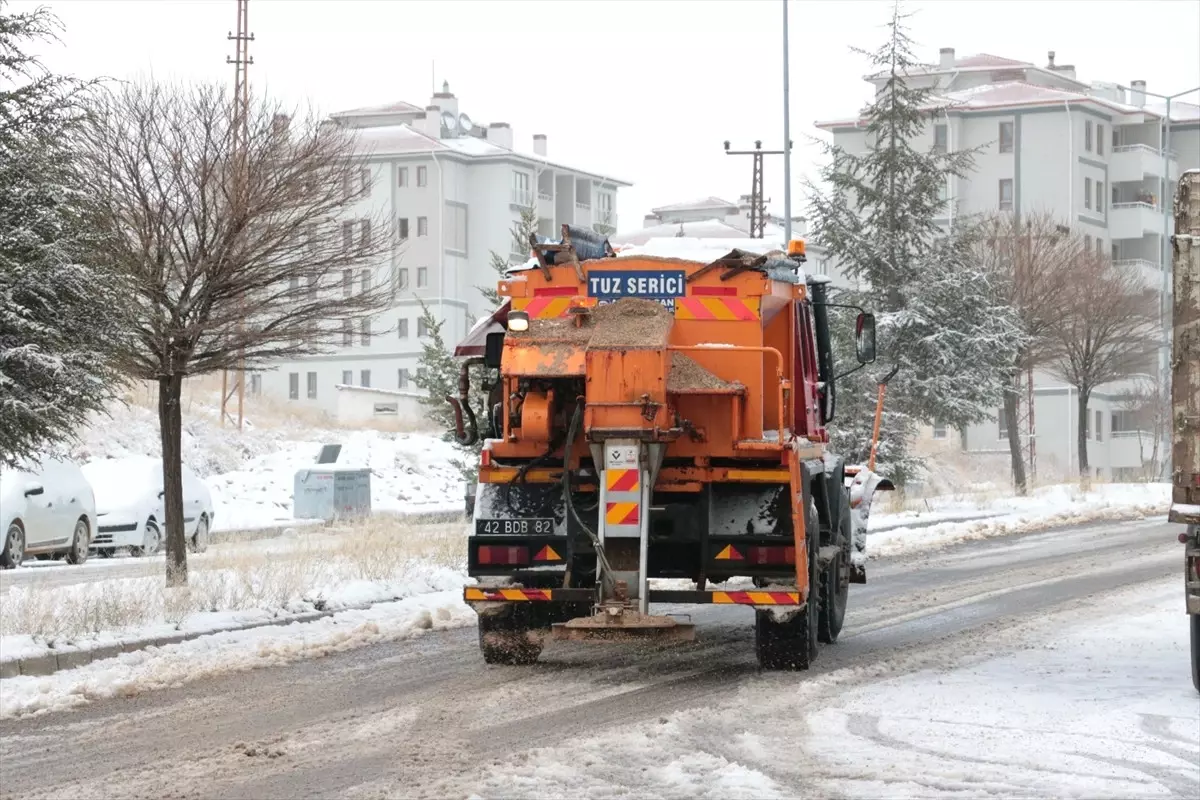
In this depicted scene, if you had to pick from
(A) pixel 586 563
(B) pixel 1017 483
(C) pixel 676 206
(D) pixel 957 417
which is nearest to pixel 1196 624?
(A) pixel 586 563

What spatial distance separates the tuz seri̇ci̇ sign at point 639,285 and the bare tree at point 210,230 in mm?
5539

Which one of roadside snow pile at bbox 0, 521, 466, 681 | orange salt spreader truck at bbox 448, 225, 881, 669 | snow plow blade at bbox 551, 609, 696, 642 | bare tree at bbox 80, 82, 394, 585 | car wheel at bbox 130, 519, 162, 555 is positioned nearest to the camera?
snow plow blade at bbox 551, 609, 696, 642

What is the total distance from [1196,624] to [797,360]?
3.32 meters

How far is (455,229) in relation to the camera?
303ft

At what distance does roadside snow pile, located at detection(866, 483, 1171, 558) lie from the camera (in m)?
27.0

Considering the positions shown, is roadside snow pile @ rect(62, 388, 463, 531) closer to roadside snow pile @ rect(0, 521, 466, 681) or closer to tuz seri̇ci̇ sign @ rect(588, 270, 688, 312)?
roadside snow pile @ rect(0, 521, 466, 681)

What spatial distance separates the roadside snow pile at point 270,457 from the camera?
44125mm

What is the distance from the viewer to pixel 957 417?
36031 millimetres

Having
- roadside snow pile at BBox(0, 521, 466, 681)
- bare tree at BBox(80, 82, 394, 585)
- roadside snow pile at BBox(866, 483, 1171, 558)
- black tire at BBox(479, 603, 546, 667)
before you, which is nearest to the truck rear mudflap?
black tire at BBox(479, 603, 546, 667)

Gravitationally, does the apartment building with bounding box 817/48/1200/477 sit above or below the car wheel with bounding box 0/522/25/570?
above

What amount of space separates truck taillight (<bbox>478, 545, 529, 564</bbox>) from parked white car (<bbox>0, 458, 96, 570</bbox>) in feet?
44.1

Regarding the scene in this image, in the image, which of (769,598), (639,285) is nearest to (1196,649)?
(769,598)

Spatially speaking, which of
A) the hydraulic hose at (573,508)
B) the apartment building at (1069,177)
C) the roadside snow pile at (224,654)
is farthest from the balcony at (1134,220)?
the hydraulic hose at (573,508)

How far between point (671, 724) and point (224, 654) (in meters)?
4.38
